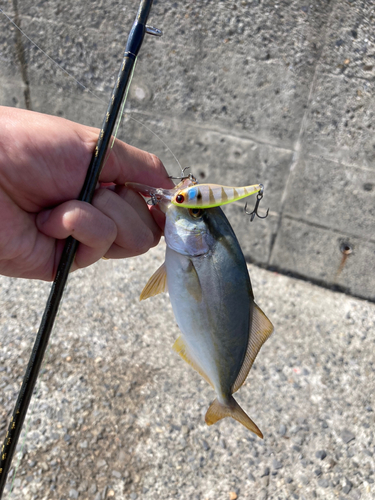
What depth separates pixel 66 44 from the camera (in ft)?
9.84

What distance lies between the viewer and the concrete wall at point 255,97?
2648mm

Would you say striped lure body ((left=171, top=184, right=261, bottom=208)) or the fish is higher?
striped lure body ((left=171, top=184, right=261, bottom=208))

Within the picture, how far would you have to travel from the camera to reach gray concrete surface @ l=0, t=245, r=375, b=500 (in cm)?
204

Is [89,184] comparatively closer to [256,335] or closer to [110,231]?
[110,231]

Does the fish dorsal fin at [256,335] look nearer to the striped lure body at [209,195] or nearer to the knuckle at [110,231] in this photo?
the striped lure body at [209,195]

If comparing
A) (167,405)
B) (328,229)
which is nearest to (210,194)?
(167,405)

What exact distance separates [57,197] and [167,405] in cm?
147

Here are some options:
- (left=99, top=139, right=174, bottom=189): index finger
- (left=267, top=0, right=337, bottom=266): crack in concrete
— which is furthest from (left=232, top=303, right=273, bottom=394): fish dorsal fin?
(left=267, top=0, right=337, bottom=266): crack in concrete

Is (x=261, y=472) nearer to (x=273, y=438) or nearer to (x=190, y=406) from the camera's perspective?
(x=273, y=438)

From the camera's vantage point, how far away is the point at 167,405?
234cm

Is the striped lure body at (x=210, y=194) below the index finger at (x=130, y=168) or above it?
above

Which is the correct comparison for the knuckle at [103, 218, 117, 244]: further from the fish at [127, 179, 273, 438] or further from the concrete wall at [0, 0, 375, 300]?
the concrete wall at [0, 0, 375, 300]

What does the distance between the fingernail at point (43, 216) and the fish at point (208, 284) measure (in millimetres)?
307

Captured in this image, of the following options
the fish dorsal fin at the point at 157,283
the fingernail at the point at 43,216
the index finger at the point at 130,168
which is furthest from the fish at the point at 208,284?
the fingernail at the point at 43,216
